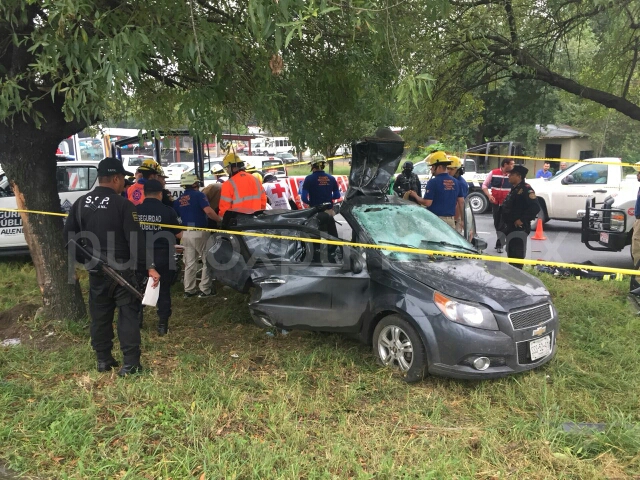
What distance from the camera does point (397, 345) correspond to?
423 centimetres

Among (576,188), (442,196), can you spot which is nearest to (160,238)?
(442,196)

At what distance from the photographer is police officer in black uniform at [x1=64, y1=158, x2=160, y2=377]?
4.21m

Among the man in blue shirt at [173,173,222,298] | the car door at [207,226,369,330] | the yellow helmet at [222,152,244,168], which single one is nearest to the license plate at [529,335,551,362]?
the car door at [207,226,369,330]

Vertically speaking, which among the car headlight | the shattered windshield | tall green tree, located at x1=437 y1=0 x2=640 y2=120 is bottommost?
the car headlight

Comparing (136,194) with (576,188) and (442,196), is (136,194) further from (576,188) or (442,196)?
(576,188)

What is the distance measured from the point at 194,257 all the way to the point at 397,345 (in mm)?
3772

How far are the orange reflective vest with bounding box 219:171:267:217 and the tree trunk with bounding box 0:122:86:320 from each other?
190 centimetres

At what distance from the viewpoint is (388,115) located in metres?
5.57

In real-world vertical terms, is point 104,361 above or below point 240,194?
below

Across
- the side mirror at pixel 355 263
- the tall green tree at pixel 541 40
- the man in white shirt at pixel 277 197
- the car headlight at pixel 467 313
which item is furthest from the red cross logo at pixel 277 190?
the car headlight at pixel 467 313

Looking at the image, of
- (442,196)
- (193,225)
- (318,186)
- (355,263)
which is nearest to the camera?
(355,263)

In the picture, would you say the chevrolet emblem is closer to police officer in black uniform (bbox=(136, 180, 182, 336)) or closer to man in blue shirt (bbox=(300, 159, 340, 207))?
police officer in black uniform (bbox=(136, 180, 182, 336))

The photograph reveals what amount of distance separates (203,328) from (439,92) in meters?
4.31

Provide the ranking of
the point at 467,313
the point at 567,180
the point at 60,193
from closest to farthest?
the point at 467,313, the point at 60,193, the point at 567,180
